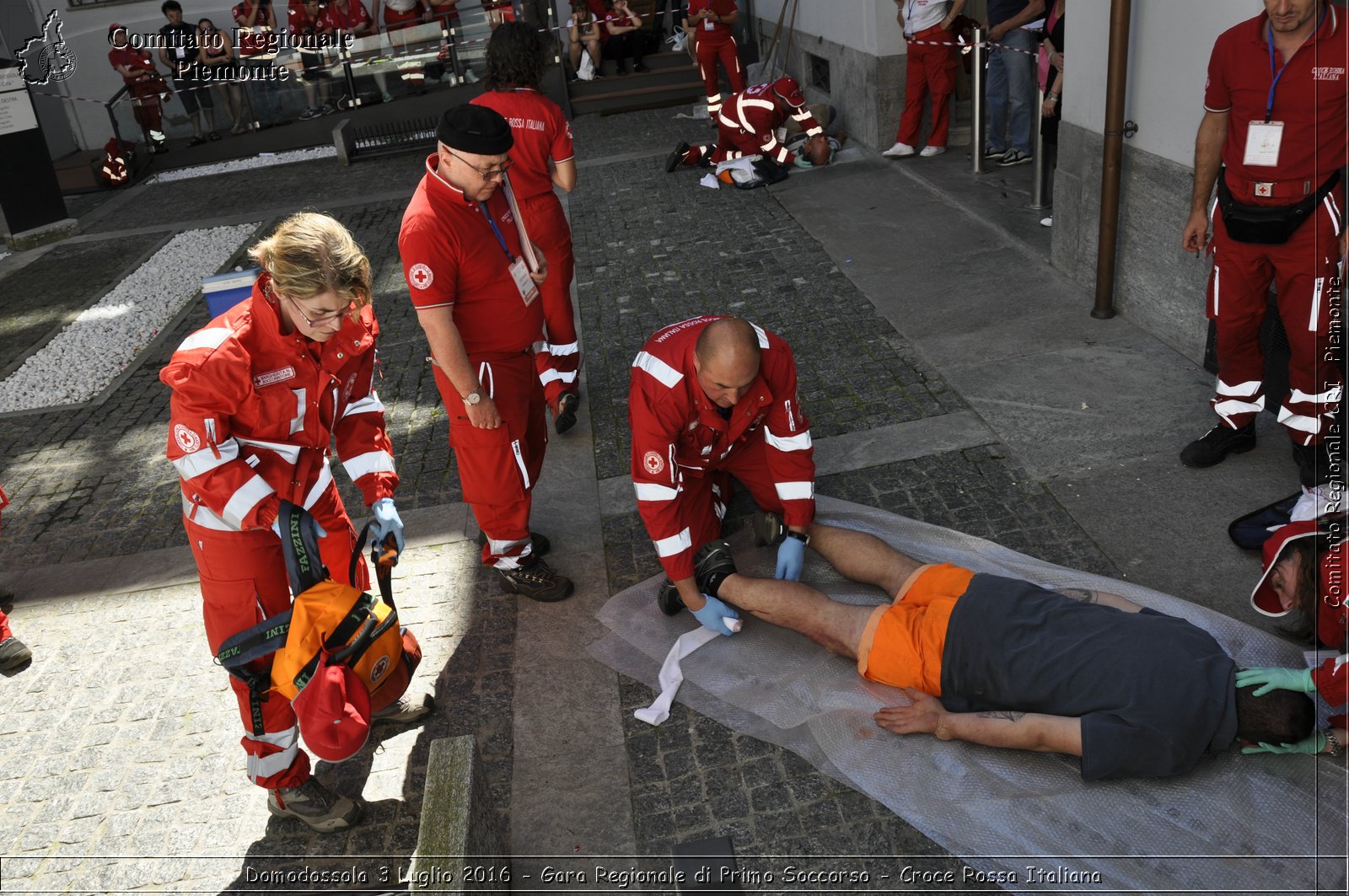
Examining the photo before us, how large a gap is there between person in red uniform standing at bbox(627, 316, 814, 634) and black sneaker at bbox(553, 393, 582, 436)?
1.50 metres

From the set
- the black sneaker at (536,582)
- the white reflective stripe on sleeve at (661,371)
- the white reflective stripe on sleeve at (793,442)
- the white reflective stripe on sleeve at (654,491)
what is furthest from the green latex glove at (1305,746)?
the black sneaker at (536,582)

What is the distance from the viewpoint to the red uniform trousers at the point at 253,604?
10.1 ft

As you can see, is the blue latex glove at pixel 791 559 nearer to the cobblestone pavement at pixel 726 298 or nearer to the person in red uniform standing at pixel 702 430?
the person in red uniform standing at pixel 702 430

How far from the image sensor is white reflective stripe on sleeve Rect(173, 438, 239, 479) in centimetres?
292

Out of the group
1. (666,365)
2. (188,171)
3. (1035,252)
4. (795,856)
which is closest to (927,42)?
(1035,252)

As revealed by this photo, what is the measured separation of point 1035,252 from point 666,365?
4.14 metres

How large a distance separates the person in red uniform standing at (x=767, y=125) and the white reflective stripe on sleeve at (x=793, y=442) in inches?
240

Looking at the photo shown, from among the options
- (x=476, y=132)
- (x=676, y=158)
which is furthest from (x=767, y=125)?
(x=476, y=132)

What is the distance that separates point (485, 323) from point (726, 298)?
3.08 m

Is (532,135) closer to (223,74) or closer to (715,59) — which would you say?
(715,59)

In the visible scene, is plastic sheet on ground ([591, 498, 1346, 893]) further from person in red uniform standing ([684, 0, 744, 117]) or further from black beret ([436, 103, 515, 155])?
person in red uniform standing ([684, 0, 744, 117])

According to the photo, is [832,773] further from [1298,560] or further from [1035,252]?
[1035,252]

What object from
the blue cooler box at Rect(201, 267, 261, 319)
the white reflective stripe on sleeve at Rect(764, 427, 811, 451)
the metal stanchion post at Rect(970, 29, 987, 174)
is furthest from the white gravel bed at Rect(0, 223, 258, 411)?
the metal stanchion post at Rect(970, 29, 987, 174)

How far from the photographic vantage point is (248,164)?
45.7ft
